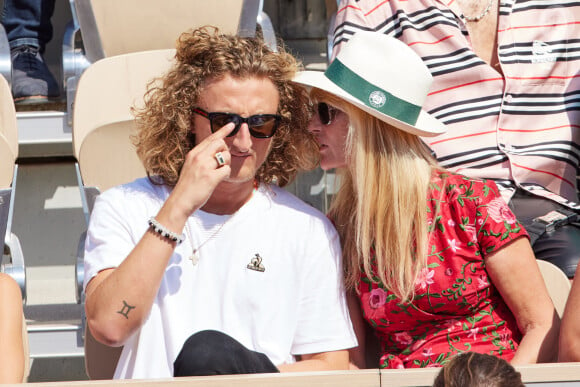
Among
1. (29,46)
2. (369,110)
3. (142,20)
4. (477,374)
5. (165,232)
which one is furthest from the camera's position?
(29,46)

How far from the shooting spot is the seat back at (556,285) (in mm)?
1717

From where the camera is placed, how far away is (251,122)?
166 centimetres

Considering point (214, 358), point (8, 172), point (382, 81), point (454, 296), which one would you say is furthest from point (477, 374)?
point (8, 172)

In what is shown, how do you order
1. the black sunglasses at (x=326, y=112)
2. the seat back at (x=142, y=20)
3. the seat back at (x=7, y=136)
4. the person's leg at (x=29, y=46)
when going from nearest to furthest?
Result: the black sunglasses at (x=326, y=112)
the seat back at (x=7, y=136)
the seat back at (x=142, y=20)
the person's leg at (x=29, y=46)

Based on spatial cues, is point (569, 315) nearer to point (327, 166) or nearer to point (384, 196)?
point (384, 196)

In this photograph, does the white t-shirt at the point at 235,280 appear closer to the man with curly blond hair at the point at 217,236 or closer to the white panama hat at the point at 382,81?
the man with curly blond hair at the point at 217,236

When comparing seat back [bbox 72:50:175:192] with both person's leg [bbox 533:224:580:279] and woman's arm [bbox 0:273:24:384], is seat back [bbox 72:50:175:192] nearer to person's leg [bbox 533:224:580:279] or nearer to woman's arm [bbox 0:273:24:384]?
woman's arm [bbox 0:273:24:384]

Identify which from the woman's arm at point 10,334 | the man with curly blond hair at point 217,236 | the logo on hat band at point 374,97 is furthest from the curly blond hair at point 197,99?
the woman's arm at point 10,334

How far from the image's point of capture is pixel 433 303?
5.47 feet

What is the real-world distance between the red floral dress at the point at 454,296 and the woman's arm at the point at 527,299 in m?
0.02

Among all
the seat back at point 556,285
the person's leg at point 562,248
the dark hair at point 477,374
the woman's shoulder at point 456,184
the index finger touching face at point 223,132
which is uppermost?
the index finger touching face at point 223,132

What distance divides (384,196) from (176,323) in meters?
0.45

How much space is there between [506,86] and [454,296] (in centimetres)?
73

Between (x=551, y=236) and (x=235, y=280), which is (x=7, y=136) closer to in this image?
(x=235, y=280)
